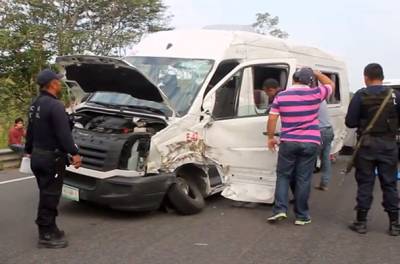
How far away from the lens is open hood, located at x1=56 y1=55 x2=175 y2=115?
640 centimetres

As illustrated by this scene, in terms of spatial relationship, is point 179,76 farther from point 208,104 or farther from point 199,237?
point 199,237

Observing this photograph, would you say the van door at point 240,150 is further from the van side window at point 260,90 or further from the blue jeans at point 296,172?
the blue jeans at point 296,172

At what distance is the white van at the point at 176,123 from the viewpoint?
624cm

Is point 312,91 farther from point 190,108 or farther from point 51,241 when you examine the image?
point 51,241

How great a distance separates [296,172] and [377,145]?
0.96 metres

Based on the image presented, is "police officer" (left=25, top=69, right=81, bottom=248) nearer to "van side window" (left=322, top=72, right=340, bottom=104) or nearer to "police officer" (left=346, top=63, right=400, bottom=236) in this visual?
"police officer" (left=346, top=63, right=400, bottom=236)

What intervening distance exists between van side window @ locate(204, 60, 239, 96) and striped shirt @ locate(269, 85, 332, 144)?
1.17 meters

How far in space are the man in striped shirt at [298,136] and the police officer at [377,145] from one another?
46 centimetres

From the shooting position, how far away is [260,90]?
7609 millimetres

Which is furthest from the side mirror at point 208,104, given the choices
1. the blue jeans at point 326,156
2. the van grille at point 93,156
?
the blue jeans at point 326,156

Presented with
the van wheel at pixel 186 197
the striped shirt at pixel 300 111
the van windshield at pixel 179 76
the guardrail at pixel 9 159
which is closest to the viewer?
the striped shirt at pixel 300 111

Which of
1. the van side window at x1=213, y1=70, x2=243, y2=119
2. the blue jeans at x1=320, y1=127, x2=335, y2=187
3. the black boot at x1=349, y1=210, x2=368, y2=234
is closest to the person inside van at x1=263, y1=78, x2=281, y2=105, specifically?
the van side window at x1=213, y1=70, x2=243, y2=119

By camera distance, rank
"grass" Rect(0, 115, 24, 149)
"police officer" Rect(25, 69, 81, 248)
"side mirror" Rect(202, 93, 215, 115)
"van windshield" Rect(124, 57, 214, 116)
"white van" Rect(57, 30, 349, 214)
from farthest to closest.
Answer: "grass" Rect(0, 115, 24, 149)
"van windshield" Rect(124, 57, 214, 116)
"side mirror" Rect(202, 93, 215, 115)
"white van" Rect(57, 30, 349, 214)
"police officer" Rect(25, 69, 81, 248)

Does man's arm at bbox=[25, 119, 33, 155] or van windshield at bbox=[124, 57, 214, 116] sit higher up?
van windshield at bbox=[124, 57, 214, 116]
